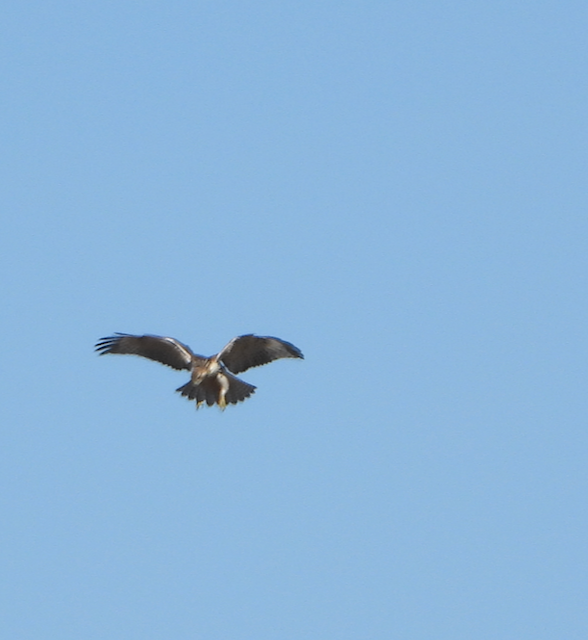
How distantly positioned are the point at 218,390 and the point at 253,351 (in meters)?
0.85

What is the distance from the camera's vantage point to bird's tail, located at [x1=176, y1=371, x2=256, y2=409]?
696 inches

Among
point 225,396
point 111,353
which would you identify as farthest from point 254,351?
point 111,353

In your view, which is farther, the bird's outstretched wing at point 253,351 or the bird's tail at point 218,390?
the bird's tail at point 218,390

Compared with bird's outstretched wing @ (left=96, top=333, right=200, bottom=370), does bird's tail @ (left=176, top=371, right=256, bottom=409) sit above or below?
below

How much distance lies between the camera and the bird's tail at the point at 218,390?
1767 cm

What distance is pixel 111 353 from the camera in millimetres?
18609

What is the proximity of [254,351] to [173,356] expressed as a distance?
158 centimetres

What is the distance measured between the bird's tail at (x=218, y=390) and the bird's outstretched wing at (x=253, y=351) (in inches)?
9.2

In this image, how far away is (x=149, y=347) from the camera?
731 inches

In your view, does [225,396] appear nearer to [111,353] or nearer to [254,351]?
[254,351]

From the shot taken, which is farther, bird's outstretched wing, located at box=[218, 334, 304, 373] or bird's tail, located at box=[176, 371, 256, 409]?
bird's tail, located at box=[176, 371, 256, 409]

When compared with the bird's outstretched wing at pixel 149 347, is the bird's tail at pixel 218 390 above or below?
below

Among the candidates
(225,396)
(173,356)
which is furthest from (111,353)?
(225,396)

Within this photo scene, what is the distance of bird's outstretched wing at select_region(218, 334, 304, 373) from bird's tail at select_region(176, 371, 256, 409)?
0.77ft
